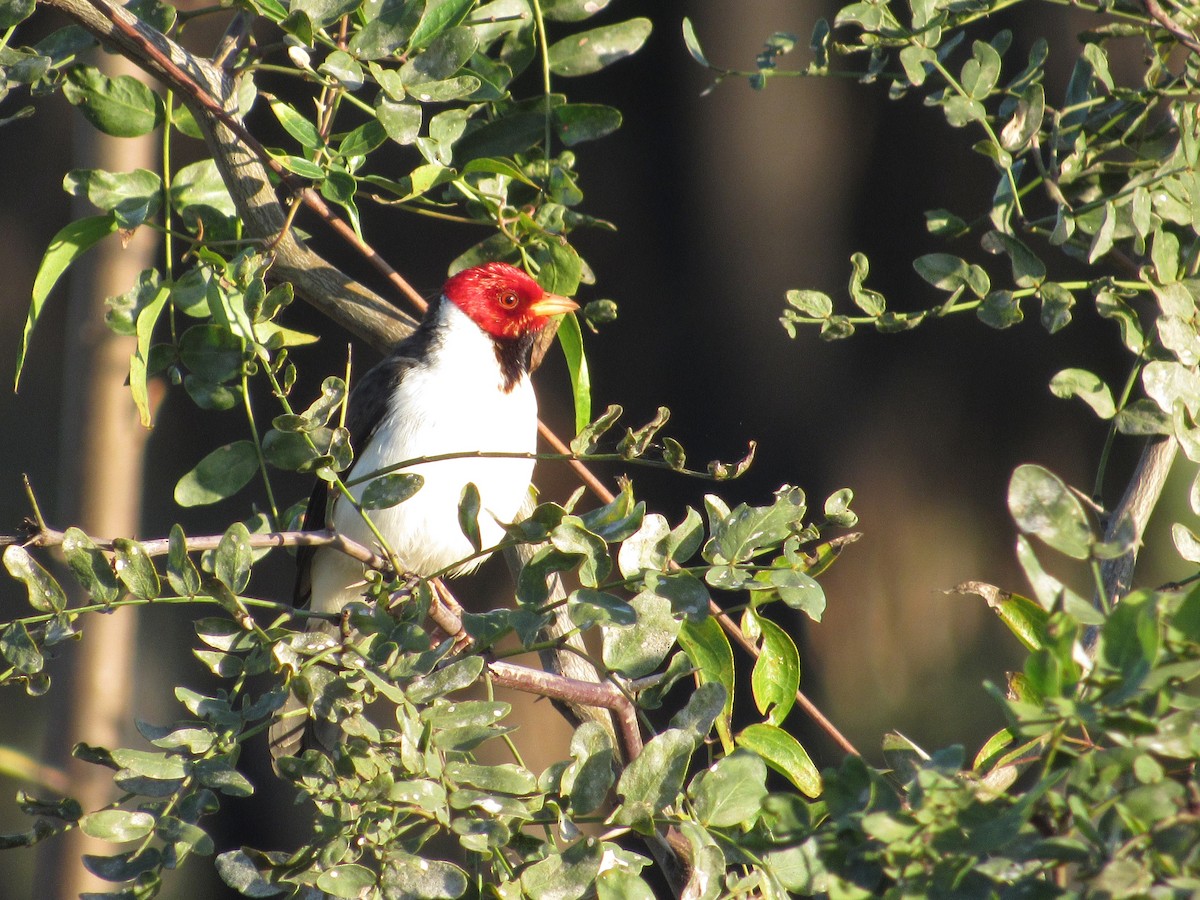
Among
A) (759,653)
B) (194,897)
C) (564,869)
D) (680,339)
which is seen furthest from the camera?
(194,897)

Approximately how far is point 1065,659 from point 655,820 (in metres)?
0.57

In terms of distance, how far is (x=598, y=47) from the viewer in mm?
2316

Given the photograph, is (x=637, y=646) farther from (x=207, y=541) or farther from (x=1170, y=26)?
(x=1170, y=26)

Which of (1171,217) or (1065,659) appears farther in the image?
(1171,217)

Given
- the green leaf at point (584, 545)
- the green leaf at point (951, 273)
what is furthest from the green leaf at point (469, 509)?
the green leaf at point (951, 273)

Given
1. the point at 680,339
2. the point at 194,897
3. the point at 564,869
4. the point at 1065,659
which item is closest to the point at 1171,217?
the point at 1065,659

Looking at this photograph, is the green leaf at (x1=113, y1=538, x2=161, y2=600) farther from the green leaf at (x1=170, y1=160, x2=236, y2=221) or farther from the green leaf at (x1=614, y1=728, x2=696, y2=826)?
the green leaf at (x1=170, y1=160, x2=236, y2=221)

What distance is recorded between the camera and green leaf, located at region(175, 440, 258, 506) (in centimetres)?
203

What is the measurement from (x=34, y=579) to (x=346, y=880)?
21.2 inches

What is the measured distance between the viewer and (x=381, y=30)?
177cm

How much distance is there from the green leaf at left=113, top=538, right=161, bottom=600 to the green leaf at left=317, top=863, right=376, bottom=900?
1.36 feet

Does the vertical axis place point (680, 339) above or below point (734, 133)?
below

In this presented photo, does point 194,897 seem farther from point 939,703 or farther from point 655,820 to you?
point 655,820

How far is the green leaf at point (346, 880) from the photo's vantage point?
4.40 ft
